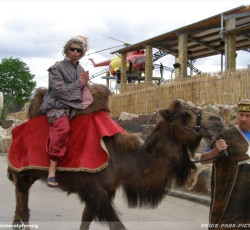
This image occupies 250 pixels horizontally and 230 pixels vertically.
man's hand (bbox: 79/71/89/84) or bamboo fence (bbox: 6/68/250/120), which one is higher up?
bamboo fence (bbox: 6/68/250/120)

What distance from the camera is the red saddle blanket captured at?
4.99 metres

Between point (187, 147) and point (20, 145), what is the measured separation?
2.27m

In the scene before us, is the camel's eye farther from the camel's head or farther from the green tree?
the green tree

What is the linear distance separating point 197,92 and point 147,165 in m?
10.5

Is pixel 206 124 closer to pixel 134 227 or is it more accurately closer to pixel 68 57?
pixel 68 57

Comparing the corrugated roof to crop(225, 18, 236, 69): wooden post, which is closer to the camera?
the corrugated roof

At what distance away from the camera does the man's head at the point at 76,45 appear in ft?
18.1

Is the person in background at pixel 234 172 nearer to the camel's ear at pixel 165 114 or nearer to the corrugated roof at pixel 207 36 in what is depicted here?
the camel's ear at pixel 165 114

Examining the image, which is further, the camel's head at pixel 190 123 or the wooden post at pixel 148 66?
the wooden post at pixel 148 66

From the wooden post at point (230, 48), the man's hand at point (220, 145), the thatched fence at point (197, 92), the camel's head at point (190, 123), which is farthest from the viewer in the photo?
the wooden post at point (230, 48)

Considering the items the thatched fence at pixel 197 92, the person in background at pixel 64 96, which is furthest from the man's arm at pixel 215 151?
the thatched fence at pixel 197 92

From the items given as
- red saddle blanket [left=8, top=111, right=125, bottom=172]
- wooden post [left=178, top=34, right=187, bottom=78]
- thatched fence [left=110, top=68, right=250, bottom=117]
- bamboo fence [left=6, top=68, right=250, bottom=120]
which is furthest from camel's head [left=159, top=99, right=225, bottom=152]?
wooden post [left=178, top=34, right=187, bottom=78]

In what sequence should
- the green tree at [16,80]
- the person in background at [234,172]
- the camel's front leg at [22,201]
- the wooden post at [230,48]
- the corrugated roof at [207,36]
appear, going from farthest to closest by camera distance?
the green tree at [16,80] < the wooden post at [230,48] < the corrugated roof at [207,36] < the camel's front leg at [22,201] < the person in background at [234,172]

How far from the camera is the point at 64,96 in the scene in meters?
5.28
